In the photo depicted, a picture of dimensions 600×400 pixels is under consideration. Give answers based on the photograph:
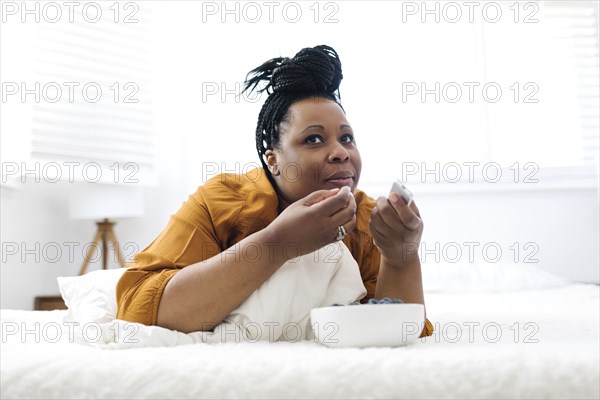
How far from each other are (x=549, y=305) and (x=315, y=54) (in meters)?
0.97

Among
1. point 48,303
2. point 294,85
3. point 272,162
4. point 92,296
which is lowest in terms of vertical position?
point 48,303

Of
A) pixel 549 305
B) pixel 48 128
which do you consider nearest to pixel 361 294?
pixel 549 305

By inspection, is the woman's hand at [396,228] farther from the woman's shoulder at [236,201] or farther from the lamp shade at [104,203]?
the lamp shade at [104,203]

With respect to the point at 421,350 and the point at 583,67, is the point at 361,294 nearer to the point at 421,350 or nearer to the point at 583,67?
the point at 421,350

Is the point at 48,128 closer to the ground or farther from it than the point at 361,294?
farther from it

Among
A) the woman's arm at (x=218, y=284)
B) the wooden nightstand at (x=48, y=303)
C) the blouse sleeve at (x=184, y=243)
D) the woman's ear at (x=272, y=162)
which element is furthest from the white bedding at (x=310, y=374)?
the wooden nightstand at (x=48, y=303)

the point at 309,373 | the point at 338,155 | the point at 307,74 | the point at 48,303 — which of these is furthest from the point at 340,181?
the point at 48,303

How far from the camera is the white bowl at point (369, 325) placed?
2.74ft

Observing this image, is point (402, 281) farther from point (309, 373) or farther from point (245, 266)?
point (309, 373)

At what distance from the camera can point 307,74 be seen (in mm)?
1275

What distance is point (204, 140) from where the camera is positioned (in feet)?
10.3

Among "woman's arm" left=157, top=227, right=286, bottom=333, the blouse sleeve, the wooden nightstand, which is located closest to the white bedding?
"woman's arm" left=157, top=227, right=286, bottom=333

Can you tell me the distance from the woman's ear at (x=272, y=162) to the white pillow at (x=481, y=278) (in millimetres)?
1234

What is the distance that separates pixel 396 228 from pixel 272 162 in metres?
0.34
